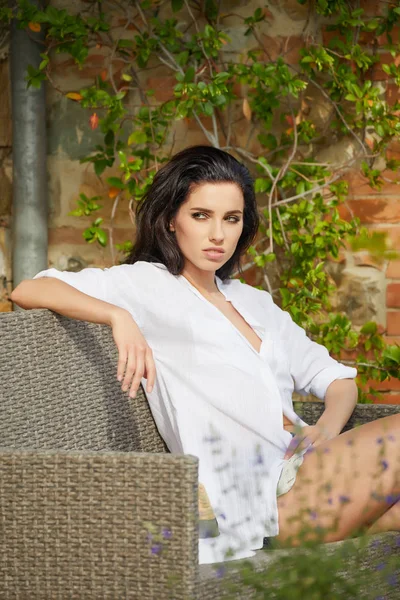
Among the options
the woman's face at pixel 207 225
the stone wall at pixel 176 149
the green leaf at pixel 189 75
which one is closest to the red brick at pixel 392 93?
the stone wall at pixel 176 149

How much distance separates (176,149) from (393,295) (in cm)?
101

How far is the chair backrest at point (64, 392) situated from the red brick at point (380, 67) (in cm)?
164

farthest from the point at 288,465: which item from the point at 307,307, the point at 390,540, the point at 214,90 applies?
the point at 214,90

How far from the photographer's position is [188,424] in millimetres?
2285

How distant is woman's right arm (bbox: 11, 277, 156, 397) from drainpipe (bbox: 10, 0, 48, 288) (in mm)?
1494

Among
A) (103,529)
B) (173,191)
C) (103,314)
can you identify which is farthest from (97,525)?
(173,191)

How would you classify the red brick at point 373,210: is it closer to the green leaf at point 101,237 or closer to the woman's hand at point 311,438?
the green leaf at point 101,237

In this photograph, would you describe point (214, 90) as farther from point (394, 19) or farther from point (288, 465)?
point (288, 465)

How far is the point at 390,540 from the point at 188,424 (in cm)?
56

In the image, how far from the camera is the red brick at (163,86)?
3703 mm

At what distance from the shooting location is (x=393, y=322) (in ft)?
11.5

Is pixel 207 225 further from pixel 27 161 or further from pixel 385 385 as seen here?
pixel 27 161

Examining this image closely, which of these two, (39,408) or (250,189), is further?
(250,189)

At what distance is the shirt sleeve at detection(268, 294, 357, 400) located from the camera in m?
2.60
